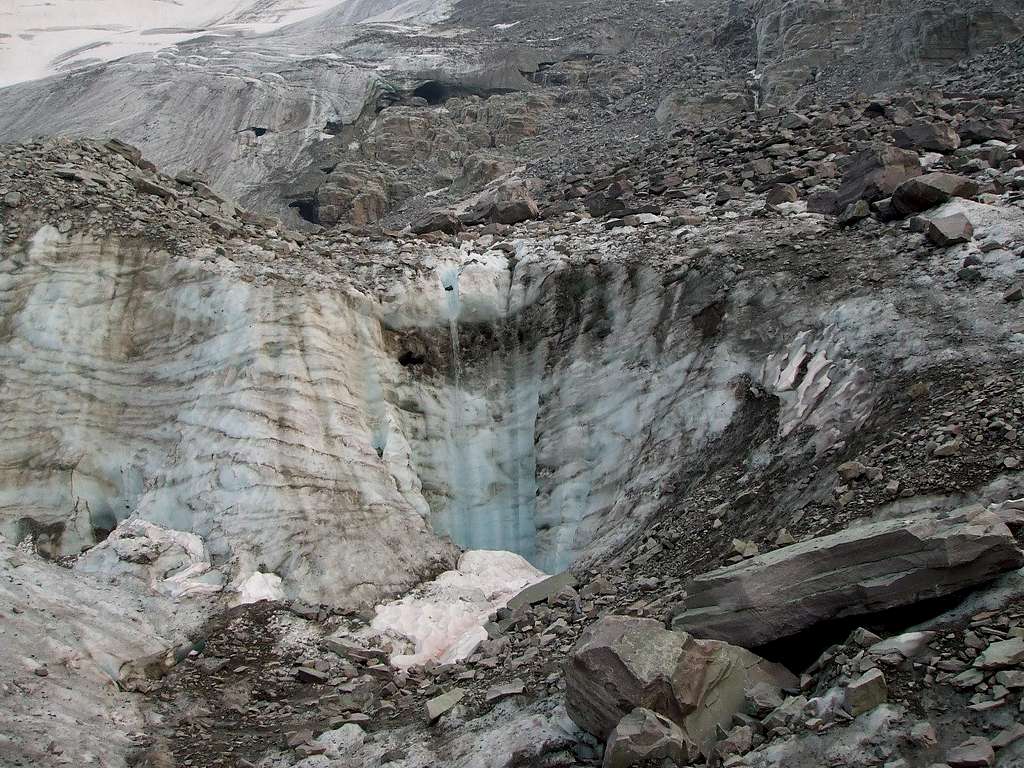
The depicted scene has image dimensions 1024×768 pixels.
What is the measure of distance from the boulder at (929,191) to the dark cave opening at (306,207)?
25992mm

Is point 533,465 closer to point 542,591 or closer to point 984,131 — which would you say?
point 542,591

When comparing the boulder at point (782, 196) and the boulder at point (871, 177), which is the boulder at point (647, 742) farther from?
the boulder at point (782, 196)

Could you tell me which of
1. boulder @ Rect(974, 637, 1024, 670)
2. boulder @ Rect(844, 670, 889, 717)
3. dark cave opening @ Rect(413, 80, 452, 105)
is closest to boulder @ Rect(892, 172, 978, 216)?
boulder @ Rect(974, 637, 1024, 670)

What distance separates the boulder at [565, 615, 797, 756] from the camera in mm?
5016

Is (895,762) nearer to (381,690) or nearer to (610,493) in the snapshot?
(381,690)

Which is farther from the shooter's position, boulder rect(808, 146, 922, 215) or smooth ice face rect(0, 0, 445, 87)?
smooth ice face rect(0, 0, 445, 87)

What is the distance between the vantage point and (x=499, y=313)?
38.4 feet

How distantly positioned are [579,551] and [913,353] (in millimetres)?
4167

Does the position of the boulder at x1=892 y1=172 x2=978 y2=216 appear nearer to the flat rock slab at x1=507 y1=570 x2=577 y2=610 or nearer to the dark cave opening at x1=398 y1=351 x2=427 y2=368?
the flat rock slab at x1=507 y1=570 x2=577 y2=610

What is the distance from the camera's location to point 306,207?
3312 cm

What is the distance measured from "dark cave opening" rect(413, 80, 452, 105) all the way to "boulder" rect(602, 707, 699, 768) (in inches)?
1448

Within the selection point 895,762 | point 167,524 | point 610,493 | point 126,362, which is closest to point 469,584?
point 610,493

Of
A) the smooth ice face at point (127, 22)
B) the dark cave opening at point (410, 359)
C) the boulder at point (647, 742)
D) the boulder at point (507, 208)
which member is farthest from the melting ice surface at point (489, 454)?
the smooth ice face at point (127, 22)

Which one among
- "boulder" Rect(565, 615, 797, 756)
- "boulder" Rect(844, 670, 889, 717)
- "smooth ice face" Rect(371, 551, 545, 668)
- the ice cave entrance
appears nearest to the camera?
"boulder" Rect(844, 670, 889, 717)
